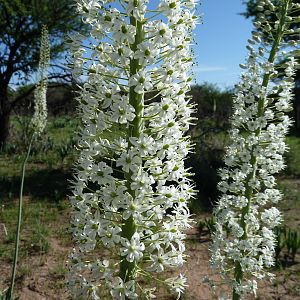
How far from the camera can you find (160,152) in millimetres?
2771

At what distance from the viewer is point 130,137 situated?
106 inches

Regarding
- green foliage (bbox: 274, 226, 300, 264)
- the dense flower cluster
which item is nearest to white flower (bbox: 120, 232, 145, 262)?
the dense flower cluster

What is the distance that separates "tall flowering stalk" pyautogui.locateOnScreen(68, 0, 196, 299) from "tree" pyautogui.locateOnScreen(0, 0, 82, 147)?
10156 mm

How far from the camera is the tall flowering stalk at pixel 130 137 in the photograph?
267cm

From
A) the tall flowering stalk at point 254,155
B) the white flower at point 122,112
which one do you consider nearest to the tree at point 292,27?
the tall flowering stalk at point 254,155

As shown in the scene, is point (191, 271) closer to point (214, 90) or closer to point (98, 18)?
point (98, 18)

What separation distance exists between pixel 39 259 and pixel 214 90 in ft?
88.2

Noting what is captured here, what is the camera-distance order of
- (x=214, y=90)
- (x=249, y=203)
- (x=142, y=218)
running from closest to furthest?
1. (x=142, y=218)
2. (x=249, y=203)
3. (x=214, y=90)

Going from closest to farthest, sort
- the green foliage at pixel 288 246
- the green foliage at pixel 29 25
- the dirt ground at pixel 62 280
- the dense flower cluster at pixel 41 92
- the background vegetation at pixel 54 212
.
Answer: the dense flower cluster at pixel 41 92, the dirt ground at pixel 62 280, the background vegetation at pixel 54 212, the green foliage at pixel 288 246, the green foliage at pixel 29 25

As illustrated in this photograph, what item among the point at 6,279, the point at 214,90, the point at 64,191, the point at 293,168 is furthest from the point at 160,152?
the point at 214,90

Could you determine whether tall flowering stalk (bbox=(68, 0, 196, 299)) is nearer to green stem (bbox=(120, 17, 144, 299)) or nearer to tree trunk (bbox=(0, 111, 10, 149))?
green stem (bbox=(120, 17, 144, 299))

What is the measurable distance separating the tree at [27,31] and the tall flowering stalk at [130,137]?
10156 millimetres

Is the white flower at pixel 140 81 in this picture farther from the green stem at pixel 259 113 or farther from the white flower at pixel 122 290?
the green stem at pixel 259 113

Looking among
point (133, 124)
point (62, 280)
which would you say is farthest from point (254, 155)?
point (62, 280)
